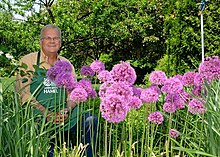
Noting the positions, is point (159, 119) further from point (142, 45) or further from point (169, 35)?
point (142, 45)

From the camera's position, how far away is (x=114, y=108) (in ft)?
5.01

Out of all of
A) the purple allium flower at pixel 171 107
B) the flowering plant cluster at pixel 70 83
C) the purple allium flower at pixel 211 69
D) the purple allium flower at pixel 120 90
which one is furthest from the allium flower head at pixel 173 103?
the purple allium flower at pixel 120 90

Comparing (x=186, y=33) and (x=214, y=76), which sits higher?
(x=186, y=33)

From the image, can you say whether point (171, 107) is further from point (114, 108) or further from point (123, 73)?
point (114, 108)

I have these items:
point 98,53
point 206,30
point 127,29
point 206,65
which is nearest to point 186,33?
point 206,30

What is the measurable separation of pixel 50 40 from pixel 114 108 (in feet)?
6.01

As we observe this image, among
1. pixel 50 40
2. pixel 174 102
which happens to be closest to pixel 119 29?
pixel 50 40

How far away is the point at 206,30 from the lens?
27.4ft

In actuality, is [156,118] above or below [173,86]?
below

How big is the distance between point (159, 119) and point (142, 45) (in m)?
12.8

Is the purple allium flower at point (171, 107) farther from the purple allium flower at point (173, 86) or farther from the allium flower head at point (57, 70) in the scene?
the allium flower head at point (57, 70)

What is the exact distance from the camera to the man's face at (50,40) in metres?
3.24

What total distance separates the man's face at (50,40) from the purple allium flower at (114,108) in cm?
179

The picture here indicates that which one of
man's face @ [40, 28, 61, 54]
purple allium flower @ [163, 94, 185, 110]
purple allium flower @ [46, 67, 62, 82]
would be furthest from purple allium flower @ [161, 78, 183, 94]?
man's face @ [40, 28, 61, 54]
